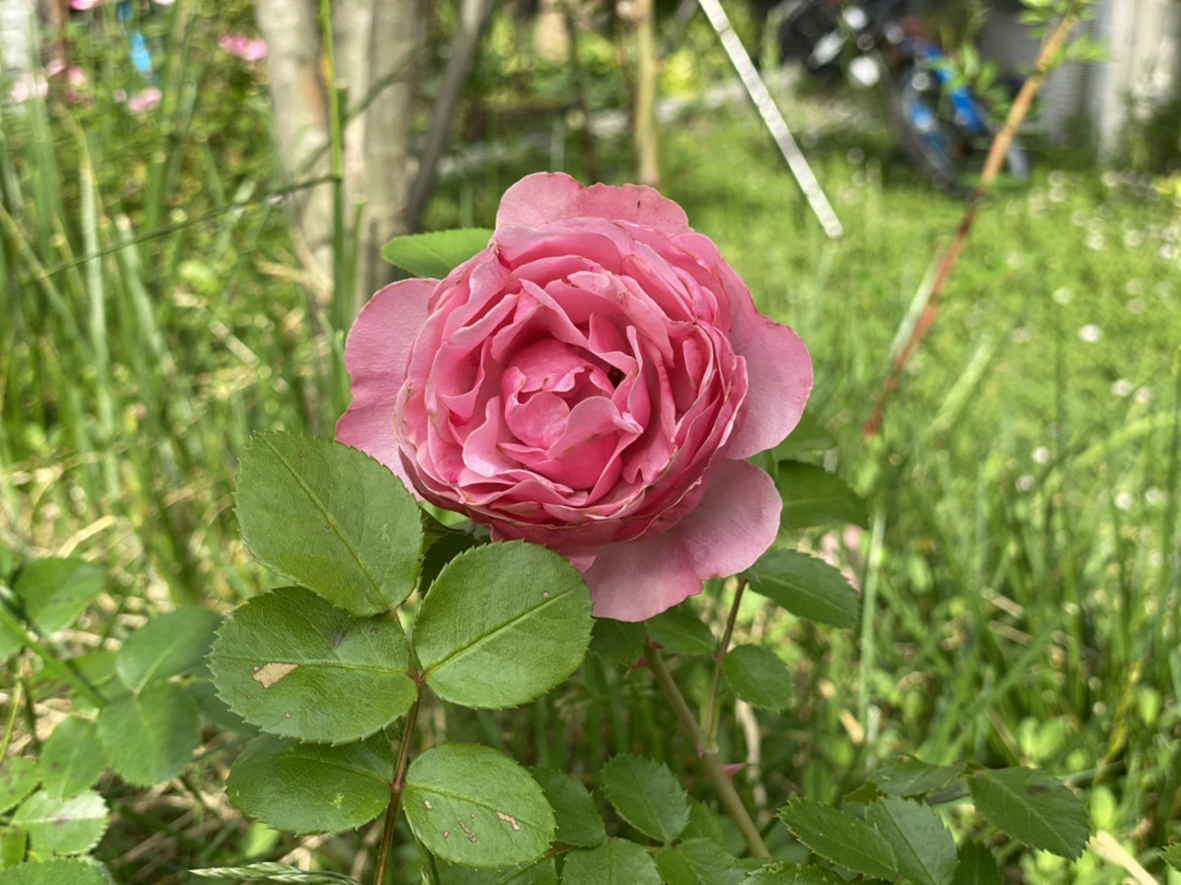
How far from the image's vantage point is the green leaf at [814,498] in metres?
0.55

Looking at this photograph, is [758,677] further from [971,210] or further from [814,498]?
[971,210]

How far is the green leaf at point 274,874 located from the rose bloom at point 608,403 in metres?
0.17

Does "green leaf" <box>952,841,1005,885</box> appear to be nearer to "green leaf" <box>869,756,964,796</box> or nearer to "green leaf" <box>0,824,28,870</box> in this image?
"green leaf" <box>869,756,964,796</box>

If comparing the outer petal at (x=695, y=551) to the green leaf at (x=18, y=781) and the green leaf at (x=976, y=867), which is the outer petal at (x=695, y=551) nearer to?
the green leaf at (x=976, y=867)

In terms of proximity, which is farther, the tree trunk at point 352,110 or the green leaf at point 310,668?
the tree trunk at point 352,110

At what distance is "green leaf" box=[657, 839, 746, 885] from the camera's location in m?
0.47

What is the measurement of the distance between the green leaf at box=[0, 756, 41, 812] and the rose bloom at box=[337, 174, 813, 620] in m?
0.35

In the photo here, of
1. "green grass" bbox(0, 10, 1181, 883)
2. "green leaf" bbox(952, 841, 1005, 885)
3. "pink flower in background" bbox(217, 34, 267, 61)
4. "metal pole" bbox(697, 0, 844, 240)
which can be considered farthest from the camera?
"pink flower in background" bbox(217, 34, 267, 61)

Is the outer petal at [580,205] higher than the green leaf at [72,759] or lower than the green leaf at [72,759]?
higher

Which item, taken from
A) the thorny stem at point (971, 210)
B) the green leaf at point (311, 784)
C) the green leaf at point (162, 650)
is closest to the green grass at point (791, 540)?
the thorny stem at point (971, 210)

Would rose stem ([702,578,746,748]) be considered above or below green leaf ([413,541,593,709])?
below

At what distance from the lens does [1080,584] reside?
1199mm

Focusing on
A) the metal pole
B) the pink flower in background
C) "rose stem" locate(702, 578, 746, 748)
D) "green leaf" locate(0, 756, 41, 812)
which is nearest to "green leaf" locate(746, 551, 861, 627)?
"rose stem" locate(702, 578, 746, 748)

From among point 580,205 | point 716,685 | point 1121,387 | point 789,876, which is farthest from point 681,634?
point 1121,387
